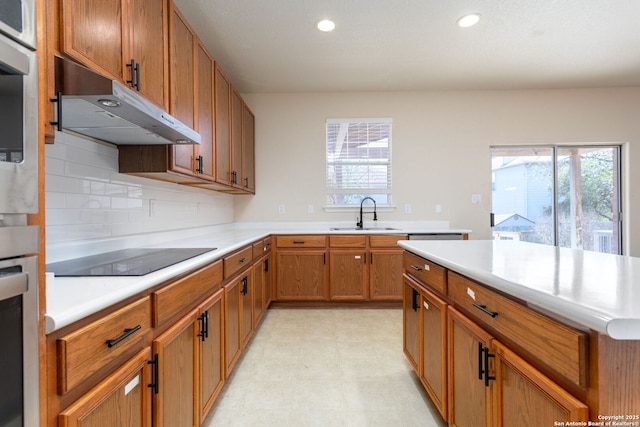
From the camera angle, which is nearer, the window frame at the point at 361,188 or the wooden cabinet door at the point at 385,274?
the wooden cabinet door at the point at 385,274

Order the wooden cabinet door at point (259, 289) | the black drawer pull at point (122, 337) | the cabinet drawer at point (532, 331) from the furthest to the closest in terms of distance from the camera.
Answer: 1. the wooden cabinet door at point (259, 289)
2. the black drawer pull at point (122, 337)
3. the cabinet drawer at point (532, 331)

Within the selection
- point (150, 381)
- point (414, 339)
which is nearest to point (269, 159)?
point (414, 339)

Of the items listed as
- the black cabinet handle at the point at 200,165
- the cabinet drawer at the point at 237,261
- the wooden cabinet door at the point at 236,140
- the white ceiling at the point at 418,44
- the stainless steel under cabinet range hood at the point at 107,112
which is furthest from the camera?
the wooden cabinet door at the point at 236,140

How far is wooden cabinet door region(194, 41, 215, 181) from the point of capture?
2129mm

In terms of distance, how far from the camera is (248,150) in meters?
3.53

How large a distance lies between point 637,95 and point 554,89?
3.38ft

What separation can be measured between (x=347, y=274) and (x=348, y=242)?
0.35m

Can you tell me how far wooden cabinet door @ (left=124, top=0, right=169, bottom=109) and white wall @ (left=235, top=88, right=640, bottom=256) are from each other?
7.28 ft

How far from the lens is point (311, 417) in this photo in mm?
1607

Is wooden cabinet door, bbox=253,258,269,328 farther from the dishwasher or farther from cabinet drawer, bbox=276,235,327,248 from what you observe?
the dishwasher

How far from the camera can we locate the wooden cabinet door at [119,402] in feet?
2.41

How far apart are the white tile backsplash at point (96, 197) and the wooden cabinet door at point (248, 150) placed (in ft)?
3.28

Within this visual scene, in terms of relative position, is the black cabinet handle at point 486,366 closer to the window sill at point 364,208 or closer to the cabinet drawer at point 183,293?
the cabinet drawer at point 183,293

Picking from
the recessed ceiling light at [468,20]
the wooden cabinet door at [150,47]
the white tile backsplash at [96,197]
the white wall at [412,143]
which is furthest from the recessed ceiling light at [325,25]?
the white tile backsplash at [96,197]
